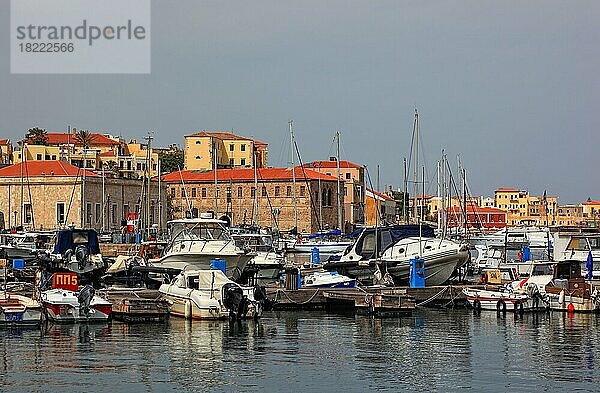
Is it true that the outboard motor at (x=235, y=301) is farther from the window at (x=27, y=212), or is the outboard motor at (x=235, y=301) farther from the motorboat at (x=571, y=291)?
the window at (x=27, y=212)

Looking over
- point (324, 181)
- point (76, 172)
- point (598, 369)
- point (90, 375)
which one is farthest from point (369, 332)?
point (324, 181)

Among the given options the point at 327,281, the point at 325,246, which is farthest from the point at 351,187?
the point at 327,281

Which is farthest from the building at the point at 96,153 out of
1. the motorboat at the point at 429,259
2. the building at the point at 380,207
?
the motorboat at the point at 429,259

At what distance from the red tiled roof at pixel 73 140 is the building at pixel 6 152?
536cm

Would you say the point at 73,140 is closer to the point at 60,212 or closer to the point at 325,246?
the point at 60,212

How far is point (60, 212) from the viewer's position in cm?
9650

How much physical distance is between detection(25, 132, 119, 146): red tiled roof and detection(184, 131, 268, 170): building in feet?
35.3

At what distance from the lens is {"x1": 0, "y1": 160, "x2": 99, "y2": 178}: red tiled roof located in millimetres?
99125

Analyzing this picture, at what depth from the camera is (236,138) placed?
155125 millimetres

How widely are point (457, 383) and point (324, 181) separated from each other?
10136 centimetres

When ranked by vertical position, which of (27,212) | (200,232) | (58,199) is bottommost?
(200,232)

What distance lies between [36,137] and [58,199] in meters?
53.7

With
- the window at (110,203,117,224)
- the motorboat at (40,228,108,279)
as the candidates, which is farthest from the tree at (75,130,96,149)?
the motorboat at (40,228,108,279)

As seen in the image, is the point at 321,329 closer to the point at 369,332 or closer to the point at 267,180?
the point at 369,332
